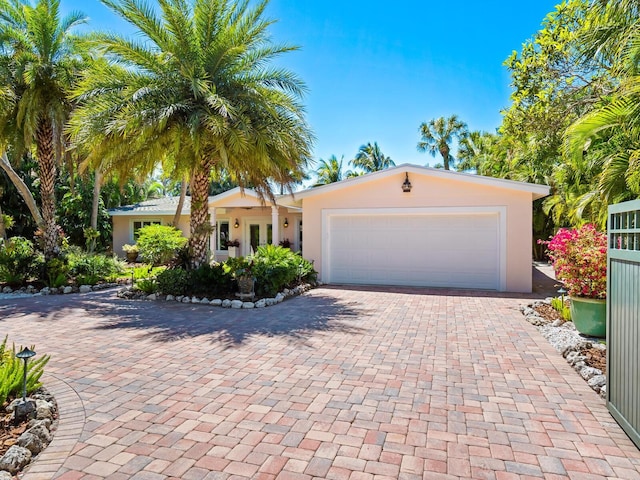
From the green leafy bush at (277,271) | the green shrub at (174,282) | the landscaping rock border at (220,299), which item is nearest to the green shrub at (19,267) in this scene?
the landscaping rock border at (220,299)

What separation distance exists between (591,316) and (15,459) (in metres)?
7.51

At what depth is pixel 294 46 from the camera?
1038 centimetres

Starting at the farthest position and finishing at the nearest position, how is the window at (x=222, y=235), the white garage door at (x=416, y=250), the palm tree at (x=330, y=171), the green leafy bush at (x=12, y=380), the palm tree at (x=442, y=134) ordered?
the palm tree at (x=330, y=171) < the palm tree at (x=442, y=134) < the window at (x=222, y=235) < the white garage door at (x=416, y=250) < the green leafy bush at (x=12, y=380)

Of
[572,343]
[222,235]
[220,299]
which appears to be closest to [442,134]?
[222,235]

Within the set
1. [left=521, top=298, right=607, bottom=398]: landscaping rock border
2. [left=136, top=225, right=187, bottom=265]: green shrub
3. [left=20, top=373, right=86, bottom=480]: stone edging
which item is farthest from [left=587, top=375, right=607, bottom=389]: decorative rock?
[left=136, top=225, right=187, bottom=265]: green shrub

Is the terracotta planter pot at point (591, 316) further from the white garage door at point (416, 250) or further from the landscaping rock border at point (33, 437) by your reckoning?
the landscaping rock border at point (33, 437)

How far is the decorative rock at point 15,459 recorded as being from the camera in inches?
114

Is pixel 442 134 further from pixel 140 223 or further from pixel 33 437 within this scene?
pixel 33 437

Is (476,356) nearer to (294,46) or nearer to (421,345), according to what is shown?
(421,345)

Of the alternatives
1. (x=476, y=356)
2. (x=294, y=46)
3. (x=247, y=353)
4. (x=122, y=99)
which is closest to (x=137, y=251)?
(x=122, y=99)

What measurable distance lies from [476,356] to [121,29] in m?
10.8

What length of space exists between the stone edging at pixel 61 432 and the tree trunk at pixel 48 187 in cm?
933

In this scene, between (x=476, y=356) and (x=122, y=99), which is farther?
(x=122, y=99)

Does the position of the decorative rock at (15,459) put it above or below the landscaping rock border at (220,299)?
below
